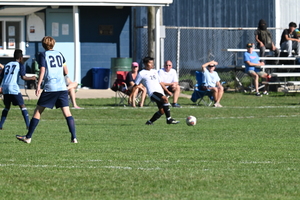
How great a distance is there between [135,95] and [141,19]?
27.3 ft

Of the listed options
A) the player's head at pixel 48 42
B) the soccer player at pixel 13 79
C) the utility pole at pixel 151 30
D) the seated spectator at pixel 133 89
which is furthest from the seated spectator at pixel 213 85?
the player's head at pixel 48 42

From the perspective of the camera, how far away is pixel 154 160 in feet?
29.4

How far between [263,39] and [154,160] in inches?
702

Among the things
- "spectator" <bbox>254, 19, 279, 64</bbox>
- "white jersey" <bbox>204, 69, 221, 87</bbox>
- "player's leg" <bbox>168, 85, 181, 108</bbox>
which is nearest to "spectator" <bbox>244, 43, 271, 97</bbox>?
"spectator" <bbox>254, 19, 279, 64</bbox>

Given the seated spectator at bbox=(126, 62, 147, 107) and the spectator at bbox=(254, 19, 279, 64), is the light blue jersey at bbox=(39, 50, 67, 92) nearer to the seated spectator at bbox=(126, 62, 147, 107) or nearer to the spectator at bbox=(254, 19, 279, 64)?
the seated spectator at bbox=(126, 62, 147, 107)

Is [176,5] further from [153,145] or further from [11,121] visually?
[153,145]

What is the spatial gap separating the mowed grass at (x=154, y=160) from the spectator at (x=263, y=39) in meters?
9.12

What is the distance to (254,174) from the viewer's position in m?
7.66

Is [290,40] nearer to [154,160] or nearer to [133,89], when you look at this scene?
[133,89]

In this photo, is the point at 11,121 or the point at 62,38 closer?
the point at 11,121

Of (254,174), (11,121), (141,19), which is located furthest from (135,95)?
(254,174)

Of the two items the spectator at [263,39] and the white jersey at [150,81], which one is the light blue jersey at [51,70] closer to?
the white jersey at [150,81]

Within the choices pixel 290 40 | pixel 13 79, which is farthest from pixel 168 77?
pixel 13 79

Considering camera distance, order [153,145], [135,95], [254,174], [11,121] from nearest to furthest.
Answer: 1. [254,174]
2. [153,145]
3. [11,121]
4. [135,95]
